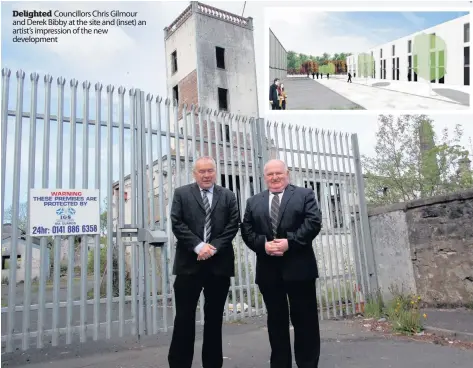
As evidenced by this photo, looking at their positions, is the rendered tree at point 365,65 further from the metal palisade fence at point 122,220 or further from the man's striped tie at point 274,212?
the man's striped tie at point 274,212

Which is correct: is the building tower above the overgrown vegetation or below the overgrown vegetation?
above

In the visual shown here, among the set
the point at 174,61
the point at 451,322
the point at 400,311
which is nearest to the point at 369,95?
the point at 400,311

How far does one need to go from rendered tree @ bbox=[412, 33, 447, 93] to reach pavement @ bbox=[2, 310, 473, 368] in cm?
696

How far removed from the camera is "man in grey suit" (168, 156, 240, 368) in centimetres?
351

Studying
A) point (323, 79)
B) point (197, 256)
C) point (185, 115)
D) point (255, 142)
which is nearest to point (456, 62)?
point (323, 79)

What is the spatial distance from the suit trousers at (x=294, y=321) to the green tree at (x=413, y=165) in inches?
566

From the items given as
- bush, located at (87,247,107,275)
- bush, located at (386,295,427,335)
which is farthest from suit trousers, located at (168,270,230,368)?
bush, located at (386,295,427,335)

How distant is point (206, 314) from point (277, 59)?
7.97 meters

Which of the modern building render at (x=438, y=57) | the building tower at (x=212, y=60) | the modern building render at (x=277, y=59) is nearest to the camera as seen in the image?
the modern building render at (x=438, y=57)

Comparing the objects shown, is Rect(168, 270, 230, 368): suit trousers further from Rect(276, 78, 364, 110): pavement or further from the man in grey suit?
Rect(276, 78, 364, 110): pavement

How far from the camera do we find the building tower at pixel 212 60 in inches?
1041

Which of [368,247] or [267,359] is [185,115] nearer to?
[267,359]

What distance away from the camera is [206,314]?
3578 mm

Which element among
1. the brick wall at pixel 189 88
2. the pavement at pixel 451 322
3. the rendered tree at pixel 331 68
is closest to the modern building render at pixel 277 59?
the rendered tree at pixel 331 68
